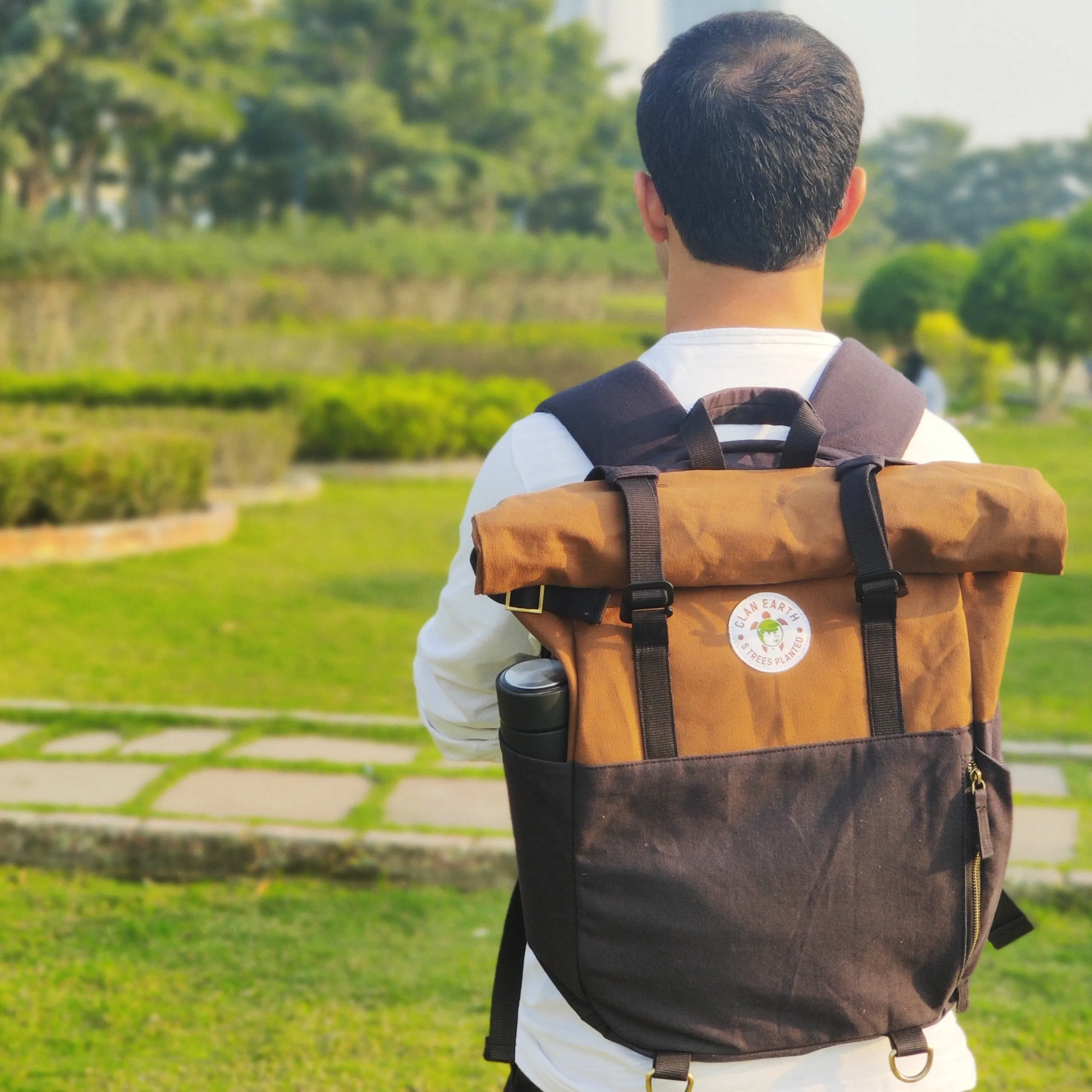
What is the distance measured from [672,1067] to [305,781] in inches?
123

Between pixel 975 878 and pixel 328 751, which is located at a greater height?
pixel 975 878

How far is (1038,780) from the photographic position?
14.3ft

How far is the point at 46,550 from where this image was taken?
7969mm

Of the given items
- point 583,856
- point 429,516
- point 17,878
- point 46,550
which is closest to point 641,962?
point 583,856

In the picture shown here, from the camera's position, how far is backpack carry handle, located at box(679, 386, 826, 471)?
4.17 feet

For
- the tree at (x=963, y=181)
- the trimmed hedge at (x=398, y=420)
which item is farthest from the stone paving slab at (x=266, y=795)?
the tree at (x=963, y=181)

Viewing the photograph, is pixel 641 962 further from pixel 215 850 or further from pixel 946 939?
pixel 215 850

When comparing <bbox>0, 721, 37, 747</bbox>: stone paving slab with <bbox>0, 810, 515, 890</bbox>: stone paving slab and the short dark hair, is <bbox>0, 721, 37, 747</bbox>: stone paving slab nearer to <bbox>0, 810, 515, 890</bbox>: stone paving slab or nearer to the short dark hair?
<bbox>0, 810, 515, 890</bbox>: stone paving slab

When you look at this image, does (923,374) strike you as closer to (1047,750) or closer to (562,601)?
(1047,750)

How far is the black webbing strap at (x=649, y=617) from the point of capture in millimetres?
1183

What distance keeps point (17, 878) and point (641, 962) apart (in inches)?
118

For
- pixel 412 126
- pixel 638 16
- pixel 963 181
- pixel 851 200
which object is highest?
pixel 638 16

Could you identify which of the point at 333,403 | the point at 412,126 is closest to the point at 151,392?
the point at 333,403

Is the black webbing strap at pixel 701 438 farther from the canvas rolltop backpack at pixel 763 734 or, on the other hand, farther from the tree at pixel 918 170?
the tree at pixel 918 170
